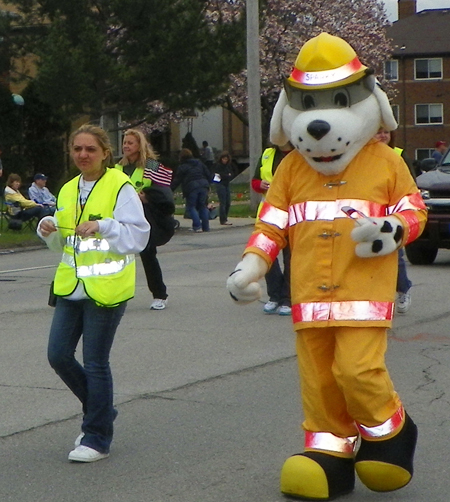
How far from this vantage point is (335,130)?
15.5 ft

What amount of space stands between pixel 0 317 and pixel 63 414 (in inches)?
168

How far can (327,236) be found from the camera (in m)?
4.72

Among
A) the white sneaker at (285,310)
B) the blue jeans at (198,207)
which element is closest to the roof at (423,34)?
the blue jeans at (198,207)

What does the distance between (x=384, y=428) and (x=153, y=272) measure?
605cm

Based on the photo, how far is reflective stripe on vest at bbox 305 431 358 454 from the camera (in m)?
4.79

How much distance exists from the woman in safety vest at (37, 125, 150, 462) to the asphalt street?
33cm

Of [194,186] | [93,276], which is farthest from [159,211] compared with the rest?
[194,186]

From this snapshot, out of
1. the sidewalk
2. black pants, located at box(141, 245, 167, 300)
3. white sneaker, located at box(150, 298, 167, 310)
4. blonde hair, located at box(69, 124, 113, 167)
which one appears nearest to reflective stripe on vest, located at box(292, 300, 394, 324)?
blonde hair, located at box(69, 124, 113, 167)

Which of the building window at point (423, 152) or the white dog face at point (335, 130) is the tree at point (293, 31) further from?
the white dog face at point (335, 130)

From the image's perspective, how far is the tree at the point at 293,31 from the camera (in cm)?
4522

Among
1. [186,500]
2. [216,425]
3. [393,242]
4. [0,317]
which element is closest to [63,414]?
[216,425]

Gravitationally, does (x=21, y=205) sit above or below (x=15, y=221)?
above

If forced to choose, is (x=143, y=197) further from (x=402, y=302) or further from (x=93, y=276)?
(x=93, y=276)

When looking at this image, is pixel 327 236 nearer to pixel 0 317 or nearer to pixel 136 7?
pixel 0 317
